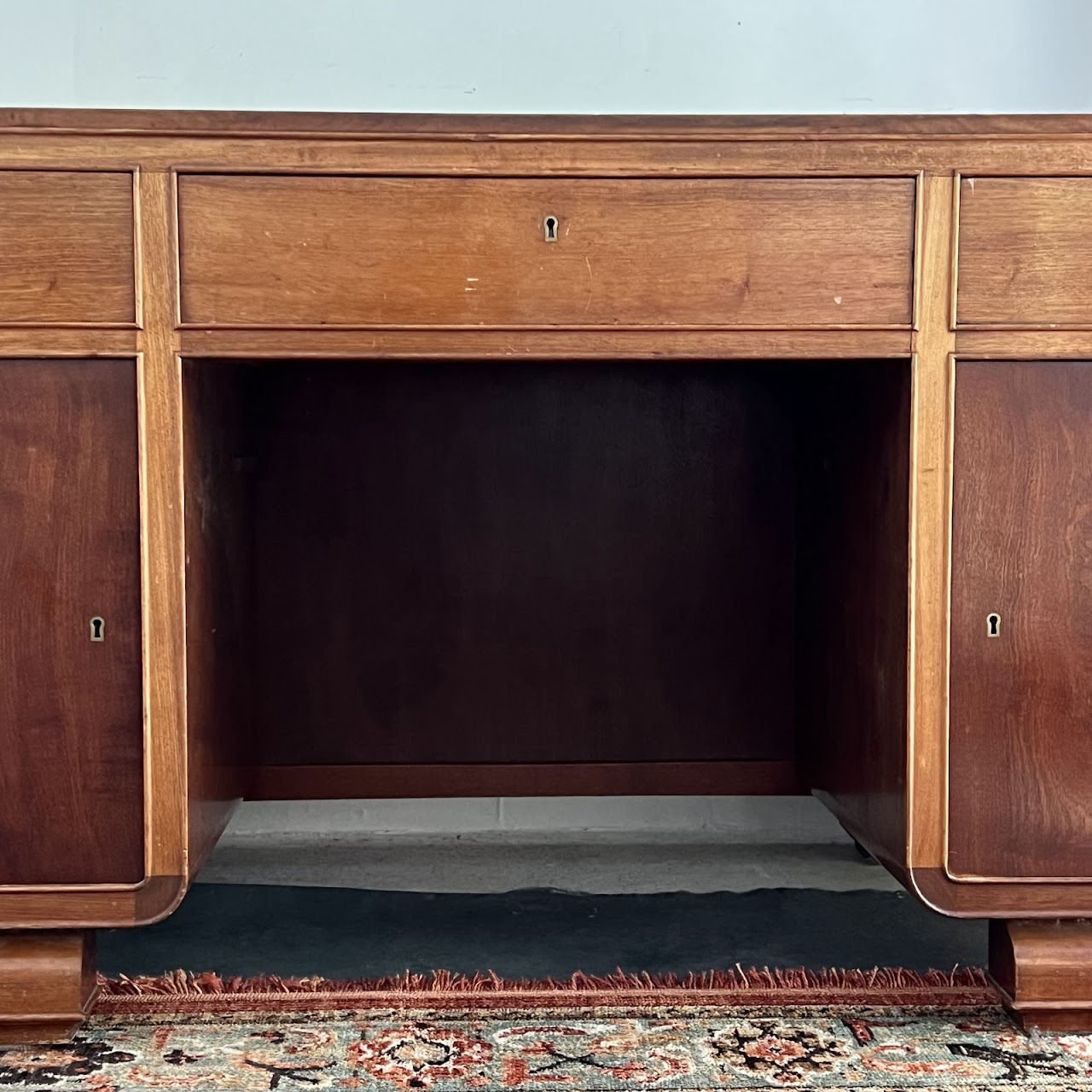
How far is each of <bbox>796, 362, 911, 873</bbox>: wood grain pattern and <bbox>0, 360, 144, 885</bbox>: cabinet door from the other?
757 mm

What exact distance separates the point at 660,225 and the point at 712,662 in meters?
0.78

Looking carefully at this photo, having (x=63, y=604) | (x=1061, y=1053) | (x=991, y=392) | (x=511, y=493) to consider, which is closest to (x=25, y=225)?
(x=63, y=604)

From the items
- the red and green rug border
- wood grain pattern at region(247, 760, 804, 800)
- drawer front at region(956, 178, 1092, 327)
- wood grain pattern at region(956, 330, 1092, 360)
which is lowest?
the red and green rug border

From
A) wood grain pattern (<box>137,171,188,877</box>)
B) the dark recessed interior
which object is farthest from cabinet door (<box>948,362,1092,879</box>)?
wood grain pattern (<box>137,171,188,877</box>)

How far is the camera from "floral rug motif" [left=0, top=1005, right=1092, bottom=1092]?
119 cm

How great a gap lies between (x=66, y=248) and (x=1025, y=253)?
0.92m

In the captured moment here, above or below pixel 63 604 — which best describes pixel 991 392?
above

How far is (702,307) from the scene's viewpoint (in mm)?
1237

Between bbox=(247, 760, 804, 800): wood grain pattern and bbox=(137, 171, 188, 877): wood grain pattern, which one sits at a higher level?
bbox=(137, 171, 188, 877): wood grain pattern

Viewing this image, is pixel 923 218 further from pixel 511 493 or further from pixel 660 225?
pixel 511 493

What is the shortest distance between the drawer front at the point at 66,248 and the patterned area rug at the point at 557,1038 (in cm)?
71

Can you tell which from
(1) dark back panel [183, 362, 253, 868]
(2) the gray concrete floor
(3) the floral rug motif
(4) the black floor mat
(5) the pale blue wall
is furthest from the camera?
(5) the pale blue wall

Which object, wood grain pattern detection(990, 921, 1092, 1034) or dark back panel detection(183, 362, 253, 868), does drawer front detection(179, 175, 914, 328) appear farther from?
wood grain pattern detection(990, 921, 1092, 1034)

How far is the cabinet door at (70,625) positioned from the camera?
1237 millimetres
